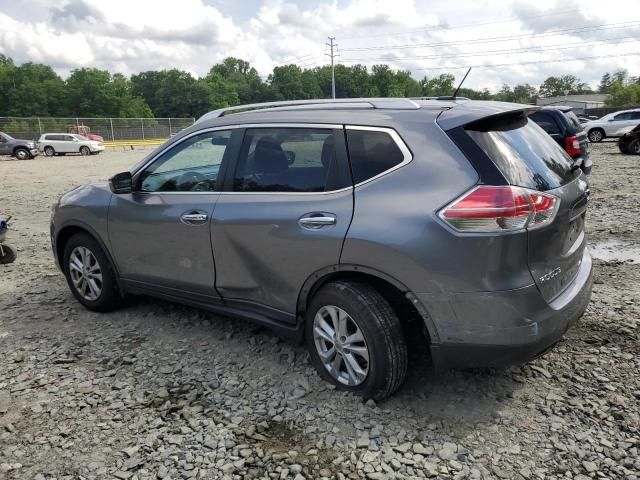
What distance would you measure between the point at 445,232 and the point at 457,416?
1136mm

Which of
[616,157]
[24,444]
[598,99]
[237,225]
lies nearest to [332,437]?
[237,225]

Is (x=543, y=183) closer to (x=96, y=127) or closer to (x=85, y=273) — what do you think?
(x=85, y=273)

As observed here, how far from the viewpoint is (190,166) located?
4.18 metres

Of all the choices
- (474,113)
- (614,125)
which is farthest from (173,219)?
(614,125)

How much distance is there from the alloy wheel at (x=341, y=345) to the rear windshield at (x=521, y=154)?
1218 mm

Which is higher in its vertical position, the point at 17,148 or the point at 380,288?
the point at 380,288

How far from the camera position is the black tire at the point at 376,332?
9.87ft

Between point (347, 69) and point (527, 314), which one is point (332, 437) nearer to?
point (527, 314)

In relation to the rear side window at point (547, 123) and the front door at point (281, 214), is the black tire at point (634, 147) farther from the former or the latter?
the front door at point (281, 214)

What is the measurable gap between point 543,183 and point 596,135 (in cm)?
2758

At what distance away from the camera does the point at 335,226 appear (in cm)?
308

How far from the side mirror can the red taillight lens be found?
8204 mm

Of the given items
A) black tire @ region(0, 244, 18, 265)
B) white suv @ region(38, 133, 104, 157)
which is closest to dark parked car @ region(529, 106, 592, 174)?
black tire @ region(0, 244, 18, 265)

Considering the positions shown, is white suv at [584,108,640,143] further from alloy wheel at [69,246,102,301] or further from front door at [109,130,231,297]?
alloy wheel at [69,246,102,301]
